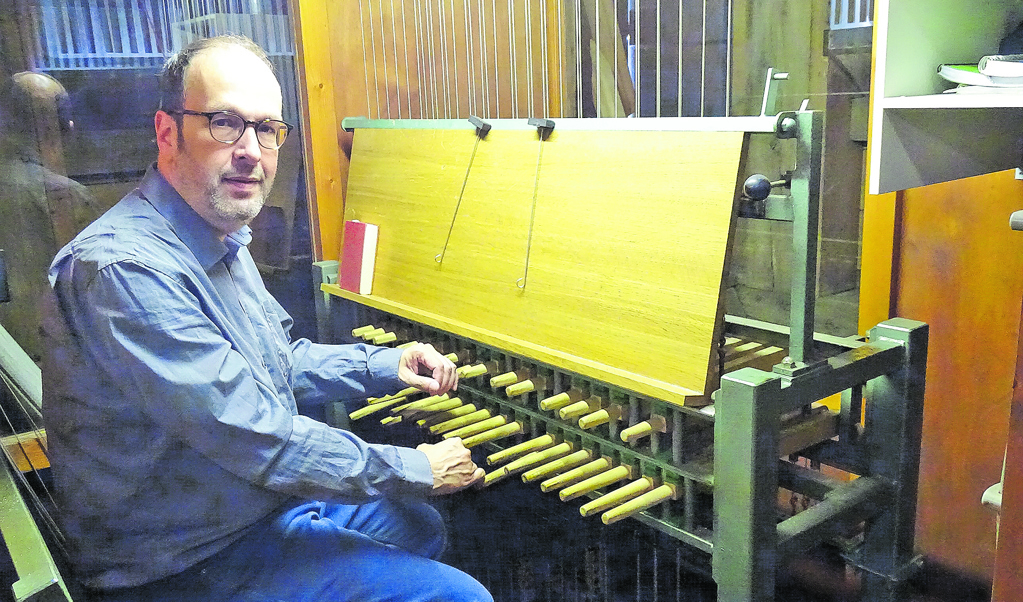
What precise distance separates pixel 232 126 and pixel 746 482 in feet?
2.51

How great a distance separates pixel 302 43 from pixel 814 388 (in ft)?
2.79

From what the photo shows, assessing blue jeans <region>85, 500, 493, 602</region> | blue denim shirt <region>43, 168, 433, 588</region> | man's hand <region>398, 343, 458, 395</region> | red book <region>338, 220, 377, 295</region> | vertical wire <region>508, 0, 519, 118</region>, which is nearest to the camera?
blue denim shirt <region>43, 168, 433, 588</region>

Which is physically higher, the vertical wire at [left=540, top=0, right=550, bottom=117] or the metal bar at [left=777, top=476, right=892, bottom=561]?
the vertical wire at [left=540, top=0, right=550, bottom=117]

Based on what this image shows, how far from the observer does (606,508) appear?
3.90ft

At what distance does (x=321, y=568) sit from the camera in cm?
98

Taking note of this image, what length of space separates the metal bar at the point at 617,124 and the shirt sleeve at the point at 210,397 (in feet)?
1.91

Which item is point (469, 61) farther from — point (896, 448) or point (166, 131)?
point (896, 448)

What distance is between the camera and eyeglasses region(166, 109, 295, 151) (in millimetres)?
829

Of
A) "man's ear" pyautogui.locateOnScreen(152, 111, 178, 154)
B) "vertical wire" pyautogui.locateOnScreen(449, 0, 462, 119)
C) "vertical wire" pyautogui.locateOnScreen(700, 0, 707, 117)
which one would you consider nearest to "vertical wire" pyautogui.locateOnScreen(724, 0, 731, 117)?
"vertical wire" pyautogui.locateOnScreen(700, 0, 707, 117)

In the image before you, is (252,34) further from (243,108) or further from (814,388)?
(814,388)

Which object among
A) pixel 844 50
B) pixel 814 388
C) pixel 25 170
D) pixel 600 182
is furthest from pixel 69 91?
pixel 844 50

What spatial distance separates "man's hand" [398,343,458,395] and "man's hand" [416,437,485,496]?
0.61 ft

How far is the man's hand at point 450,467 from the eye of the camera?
3.52 feet

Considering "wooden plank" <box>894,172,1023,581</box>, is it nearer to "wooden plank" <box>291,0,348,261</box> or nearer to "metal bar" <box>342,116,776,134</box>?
"metal bar" <box>342,116,776,134</box>
